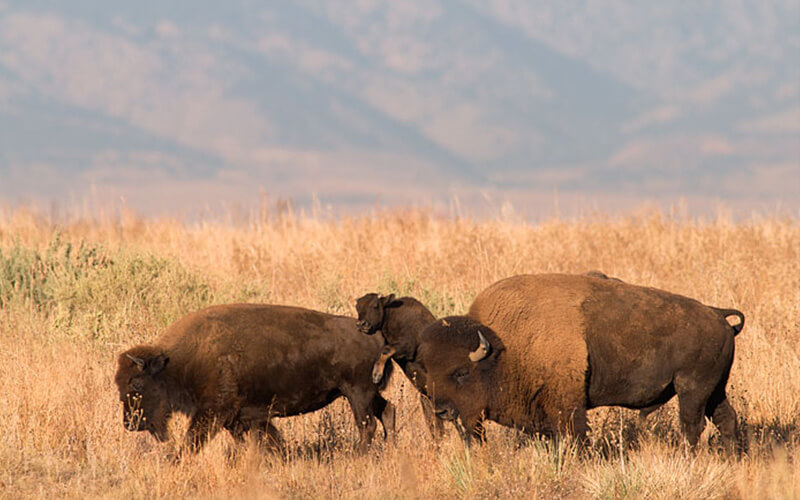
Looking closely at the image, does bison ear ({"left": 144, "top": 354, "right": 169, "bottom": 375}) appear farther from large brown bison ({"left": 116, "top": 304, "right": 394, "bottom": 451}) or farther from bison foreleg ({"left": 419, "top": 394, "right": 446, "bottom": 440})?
bison foreleg ({"left": 419, "top": 394, "right": 446, "bottom": 440})

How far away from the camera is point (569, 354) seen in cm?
642

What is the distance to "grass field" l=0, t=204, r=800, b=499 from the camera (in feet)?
21.1

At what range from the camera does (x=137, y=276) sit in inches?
533

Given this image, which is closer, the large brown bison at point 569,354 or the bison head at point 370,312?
the large brown bison at point 569,354

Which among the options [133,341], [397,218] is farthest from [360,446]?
[397,218]

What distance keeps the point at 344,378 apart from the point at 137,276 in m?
7.21

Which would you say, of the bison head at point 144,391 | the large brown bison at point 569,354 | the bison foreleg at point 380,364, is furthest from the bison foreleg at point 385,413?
the bison head at point 144,391

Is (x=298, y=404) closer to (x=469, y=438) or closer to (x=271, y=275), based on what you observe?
(x=469, y=438)

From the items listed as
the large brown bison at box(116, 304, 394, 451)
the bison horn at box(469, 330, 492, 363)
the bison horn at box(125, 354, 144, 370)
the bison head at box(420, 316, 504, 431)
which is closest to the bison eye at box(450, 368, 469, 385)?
the bison head at box(420, 316, 504, 431)

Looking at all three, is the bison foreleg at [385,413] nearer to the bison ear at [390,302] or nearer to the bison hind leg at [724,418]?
the bison ear at [390,302]

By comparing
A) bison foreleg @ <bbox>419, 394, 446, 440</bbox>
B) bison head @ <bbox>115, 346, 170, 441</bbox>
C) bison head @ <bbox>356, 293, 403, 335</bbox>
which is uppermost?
bison head @ <bbox>356, 293, 403, 335</bbox>

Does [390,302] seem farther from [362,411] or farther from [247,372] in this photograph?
[247,372]

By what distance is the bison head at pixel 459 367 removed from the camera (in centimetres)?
628

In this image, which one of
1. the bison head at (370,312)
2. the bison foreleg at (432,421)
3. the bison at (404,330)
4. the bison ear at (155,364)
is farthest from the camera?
the bison foreleg at (432,421)
